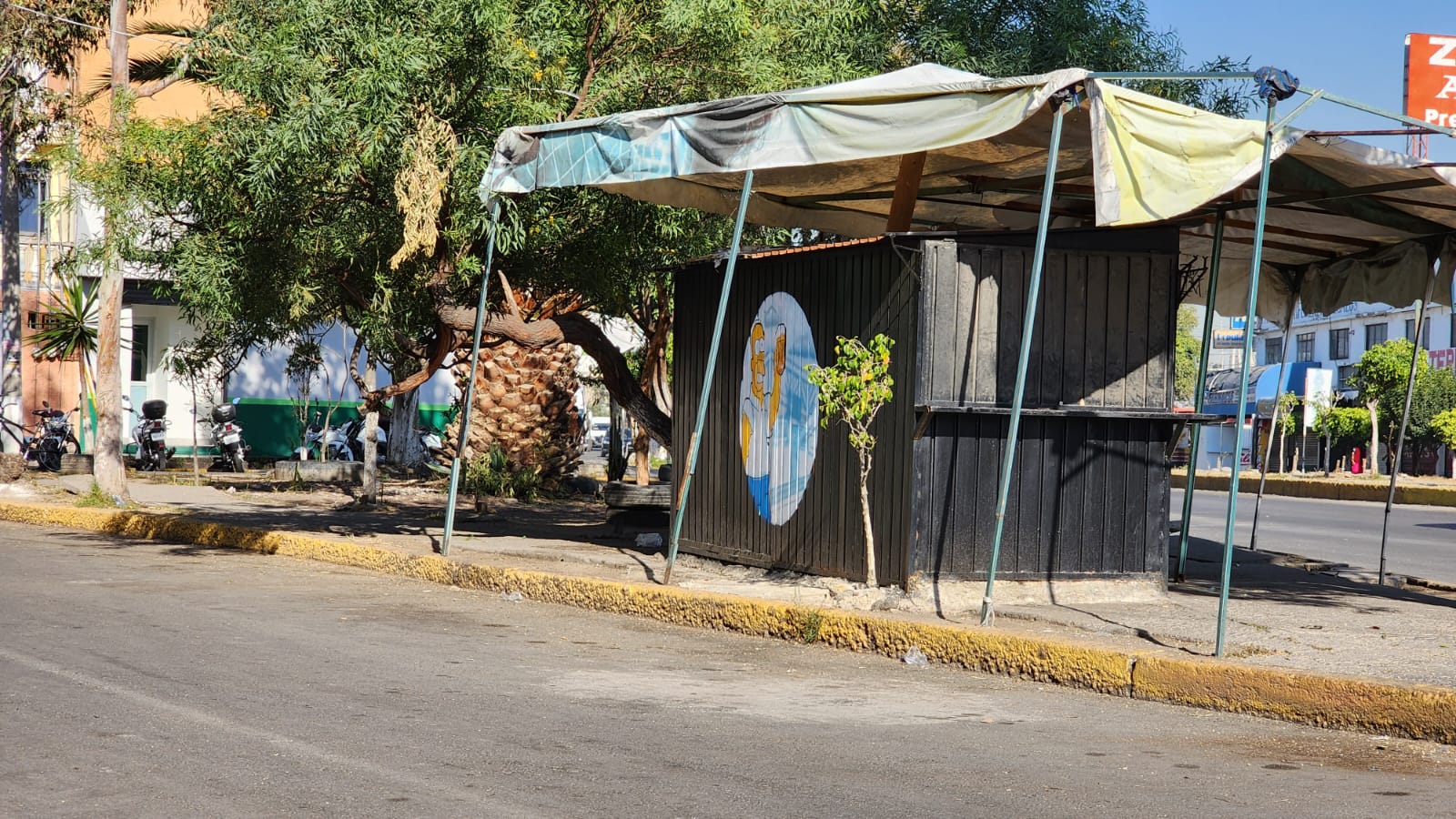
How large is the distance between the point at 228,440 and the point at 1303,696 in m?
21.4

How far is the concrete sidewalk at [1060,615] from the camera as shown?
6.52 m

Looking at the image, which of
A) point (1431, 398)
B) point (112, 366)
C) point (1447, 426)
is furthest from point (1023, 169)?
point (1431, 398)

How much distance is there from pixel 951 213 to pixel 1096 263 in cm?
306

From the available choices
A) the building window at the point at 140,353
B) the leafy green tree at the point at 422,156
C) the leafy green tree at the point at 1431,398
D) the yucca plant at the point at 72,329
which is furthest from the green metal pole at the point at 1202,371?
the leafy green tree at the point at 1431,398

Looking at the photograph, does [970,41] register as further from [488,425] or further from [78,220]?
[78,220]

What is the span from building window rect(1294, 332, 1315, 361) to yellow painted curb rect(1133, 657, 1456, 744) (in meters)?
65.7

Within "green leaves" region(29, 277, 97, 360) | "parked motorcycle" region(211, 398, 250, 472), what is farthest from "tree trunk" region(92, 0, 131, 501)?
"parked motorcycle" region(211, 398, 250, 472)

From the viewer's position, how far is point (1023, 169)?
1026cm

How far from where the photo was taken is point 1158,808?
464 cm

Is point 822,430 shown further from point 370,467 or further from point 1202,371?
point 370,467

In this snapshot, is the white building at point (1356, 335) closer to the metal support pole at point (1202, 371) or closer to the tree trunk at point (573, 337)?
the metal support pole at point (1202, 371)

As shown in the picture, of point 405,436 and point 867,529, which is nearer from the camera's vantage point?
point 867,529

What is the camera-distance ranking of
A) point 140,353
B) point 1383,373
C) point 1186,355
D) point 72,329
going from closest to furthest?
point 72,329 → point 140,353 → point 1383,373 → point 1186,355

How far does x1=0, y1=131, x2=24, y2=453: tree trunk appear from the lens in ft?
68.4
